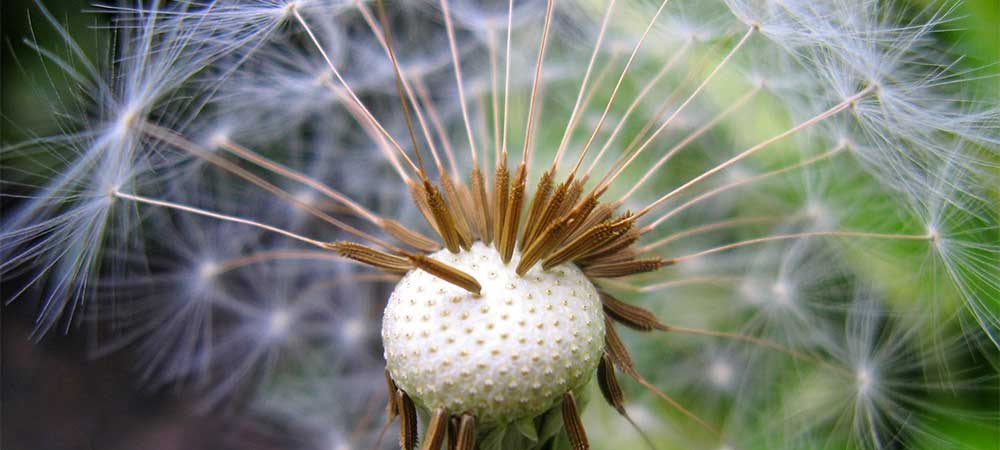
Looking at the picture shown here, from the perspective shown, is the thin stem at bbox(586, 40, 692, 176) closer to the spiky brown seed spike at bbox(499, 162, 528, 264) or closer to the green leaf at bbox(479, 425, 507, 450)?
the spiky brown seed spike at bbox(499, 162, 528, 264)

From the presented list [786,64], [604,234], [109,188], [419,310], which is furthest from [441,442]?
[786,64]

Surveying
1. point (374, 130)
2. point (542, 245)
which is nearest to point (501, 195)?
point (542, 245)

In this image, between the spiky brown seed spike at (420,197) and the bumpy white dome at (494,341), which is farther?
the spiky brown seed spike at (420,197)

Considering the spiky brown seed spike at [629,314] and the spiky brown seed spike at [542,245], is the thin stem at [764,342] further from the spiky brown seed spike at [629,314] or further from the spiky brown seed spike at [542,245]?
the spiky brown seed spike at [542,245]

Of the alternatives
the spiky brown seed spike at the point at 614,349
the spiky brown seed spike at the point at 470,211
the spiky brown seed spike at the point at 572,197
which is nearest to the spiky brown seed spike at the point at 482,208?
the spiky brown seed spike at the point at 470,211

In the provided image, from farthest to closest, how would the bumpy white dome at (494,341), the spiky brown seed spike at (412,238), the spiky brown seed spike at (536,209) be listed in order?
the spiky brown seed spike at (412,238), the spiky brown seed spike at (536,209), the bumpy white dome at (494,341)

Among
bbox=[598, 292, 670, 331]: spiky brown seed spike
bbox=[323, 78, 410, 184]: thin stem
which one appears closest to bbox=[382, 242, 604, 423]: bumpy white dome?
bbox=[598, 292, 670, 331]: spiky brown seed spike
